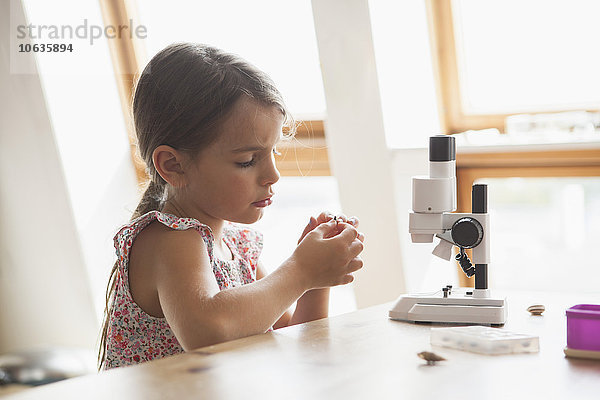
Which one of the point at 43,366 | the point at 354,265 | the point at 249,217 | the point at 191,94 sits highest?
the point at 191,94

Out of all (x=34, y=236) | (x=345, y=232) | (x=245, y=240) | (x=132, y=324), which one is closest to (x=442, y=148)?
(x=345, y=232)

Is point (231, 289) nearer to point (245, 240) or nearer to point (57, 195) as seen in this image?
point (245, 240)

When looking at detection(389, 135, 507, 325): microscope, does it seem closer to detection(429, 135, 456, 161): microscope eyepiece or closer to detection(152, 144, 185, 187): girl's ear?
detection(429, 135, 456, 161): microscope eyepiece

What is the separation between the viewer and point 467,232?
1.32 m

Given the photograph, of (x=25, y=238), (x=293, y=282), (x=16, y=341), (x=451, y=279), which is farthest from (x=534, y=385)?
(x=16, y=341)

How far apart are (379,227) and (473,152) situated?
1.40 ft

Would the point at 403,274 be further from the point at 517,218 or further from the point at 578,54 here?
the point at 578,54

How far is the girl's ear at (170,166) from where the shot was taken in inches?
56.8

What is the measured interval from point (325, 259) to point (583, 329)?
0.46m

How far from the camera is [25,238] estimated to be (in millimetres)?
3439

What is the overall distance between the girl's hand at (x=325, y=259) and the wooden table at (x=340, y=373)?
13 centimetres

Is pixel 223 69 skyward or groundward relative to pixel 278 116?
skyward

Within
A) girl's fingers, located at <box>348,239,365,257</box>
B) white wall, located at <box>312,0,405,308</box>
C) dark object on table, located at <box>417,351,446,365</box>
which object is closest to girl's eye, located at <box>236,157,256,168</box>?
girl's fingers, located at <box>348,239,365,257</box>

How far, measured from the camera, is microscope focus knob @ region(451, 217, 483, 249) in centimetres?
132
